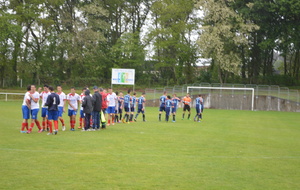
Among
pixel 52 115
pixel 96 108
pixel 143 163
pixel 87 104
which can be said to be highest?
pixel 87 104

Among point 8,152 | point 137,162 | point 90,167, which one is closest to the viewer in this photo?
point 90,167

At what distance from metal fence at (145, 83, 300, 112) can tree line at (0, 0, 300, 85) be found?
523 cm

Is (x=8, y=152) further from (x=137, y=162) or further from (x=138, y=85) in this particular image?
(x=138, y=85)

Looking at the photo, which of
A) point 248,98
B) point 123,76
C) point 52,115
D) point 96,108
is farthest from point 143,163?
point 123,76

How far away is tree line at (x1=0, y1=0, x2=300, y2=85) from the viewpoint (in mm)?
47000

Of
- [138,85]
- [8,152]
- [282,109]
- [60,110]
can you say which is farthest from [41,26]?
[8,152]

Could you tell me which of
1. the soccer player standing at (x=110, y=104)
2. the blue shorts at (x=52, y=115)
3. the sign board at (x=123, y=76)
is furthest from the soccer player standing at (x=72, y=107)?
the sign board at (x=123, y=76)

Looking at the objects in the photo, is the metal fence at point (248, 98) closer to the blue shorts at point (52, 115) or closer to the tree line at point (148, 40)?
the tree line at point (148, 40)

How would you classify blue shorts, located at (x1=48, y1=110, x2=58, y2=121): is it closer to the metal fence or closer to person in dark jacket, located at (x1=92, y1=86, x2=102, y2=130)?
person in dark jacket, located at (x1=92, y1=86, x2=102, y2=130)

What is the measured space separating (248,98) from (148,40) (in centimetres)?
2221

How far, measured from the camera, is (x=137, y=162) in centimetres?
922

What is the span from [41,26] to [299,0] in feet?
123

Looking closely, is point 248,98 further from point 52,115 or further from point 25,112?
point 25,112

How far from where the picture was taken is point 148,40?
58.5 metres
